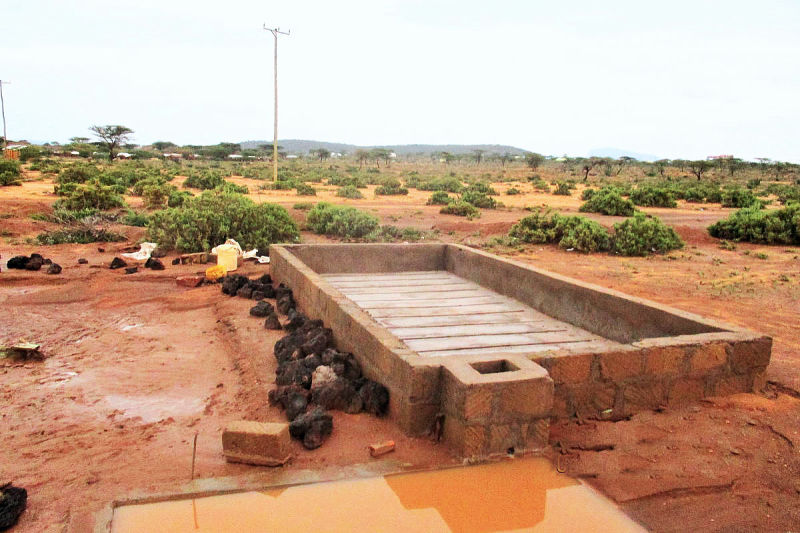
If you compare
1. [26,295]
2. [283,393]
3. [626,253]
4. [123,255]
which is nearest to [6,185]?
[123,255]

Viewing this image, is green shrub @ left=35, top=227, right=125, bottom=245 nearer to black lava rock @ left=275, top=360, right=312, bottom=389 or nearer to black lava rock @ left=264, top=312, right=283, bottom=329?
black lava rock @ left=264, top=312, right=283, bottom=329

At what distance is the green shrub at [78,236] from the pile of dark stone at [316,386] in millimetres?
8076

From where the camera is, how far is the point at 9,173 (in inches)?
899

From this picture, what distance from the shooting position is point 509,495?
3.13m

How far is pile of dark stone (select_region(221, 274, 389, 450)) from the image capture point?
144 inches

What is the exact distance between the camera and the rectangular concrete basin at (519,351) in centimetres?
341

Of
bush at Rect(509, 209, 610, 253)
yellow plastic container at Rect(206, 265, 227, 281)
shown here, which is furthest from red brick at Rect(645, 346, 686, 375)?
bush at Rect(509, 209, 610, 253)

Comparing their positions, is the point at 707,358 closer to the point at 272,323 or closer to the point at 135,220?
the point at 272,323

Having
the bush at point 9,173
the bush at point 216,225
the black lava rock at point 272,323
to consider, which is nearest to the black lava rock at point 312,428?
the black lava rock at point 272,323

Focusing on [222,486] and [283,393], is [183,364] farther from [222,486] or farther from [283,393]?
[222,486]

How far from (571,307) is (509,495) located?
287 cm

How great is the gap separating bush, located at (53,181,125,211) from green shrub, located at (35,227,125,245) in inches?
134

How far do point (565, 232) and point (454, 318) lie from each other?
8000 millimetres

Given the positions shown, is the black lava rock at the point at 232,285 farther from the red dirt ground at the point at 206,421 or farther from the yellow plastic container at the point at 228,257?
the yellow plastic container at the point at 228,257
